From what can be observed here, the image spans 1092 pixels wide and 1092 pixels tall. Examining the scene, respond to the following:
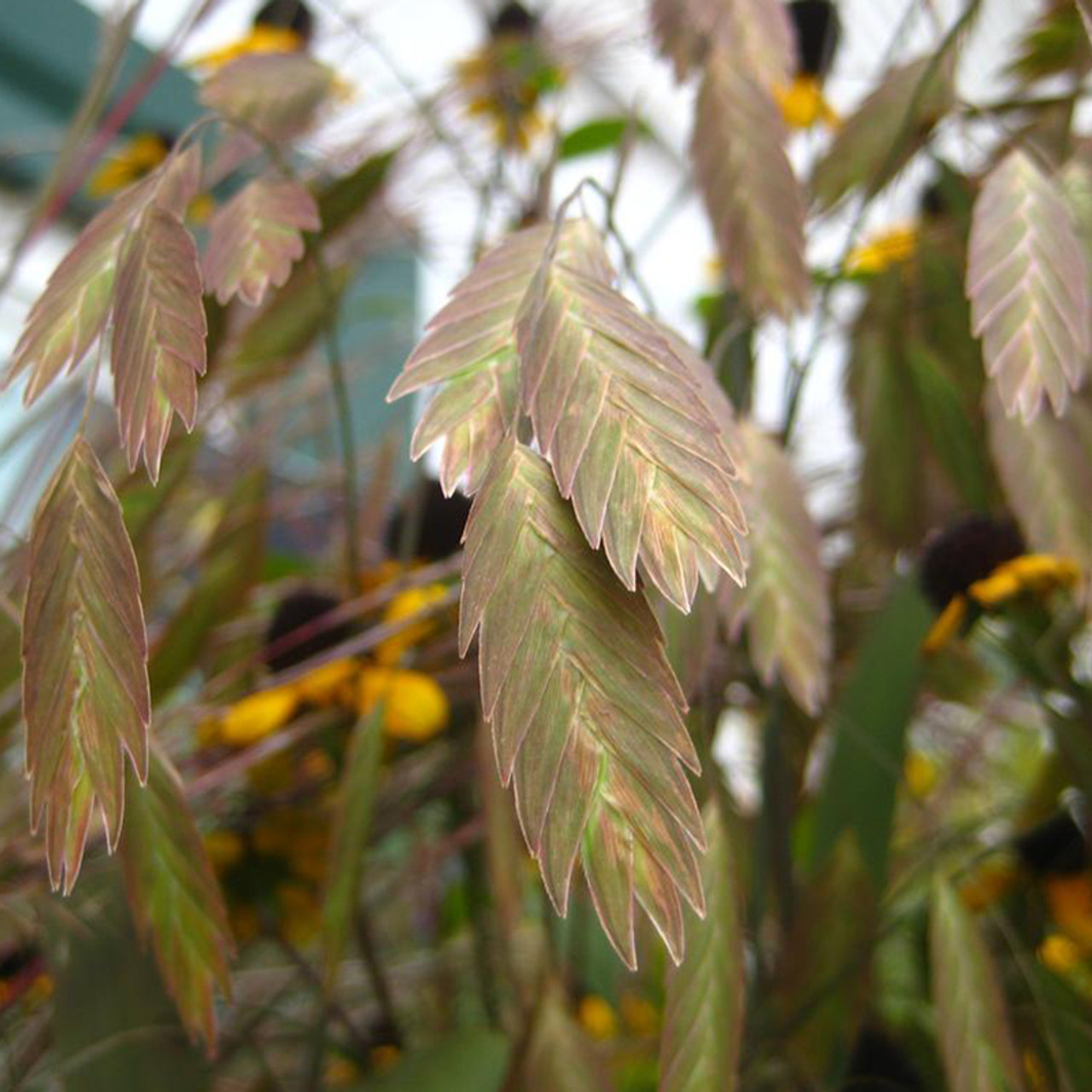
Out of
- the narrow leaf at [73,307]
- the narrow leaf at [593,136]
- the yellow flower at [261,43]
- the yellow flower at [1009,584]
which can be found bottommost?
the yellow flower at [1009,584]

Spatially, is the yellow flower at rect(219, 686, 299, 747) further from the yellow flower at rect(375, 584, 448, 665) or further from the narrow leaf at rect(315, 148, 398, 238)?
the narrow leaf at rect(315, 148, 398, 238)

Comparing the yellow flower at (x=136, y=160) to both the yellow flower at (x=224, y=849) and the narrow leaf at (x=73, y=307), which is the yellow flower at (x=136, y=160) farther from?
the narrow leaf at (x=73, y=307)

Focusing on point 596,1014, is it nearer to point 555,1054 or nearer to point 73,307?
point 555,1054

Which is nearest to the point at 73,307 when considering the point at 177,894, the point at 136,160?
the point at 177,894

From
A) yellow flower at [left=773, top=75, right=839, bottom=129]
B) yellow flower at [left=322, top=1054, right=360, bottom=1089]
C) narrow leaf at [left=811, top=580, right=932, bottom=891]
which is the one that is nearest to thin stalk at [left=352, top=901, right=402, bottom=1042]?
yellow flower at [left=322, top=1054, right=360, bottom=1089]

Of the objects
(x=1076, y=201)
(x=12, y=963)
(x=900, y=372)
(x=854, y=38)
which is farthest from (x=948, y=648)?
(x=854, y=38)

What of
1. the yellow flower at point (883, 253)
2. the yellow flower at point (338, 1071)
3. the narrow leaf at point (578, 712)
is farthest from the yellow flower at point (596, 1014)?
the narrow leaf at point (578, 712)
